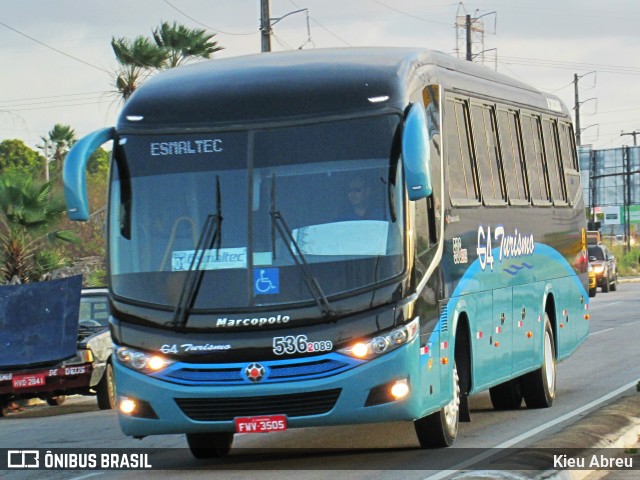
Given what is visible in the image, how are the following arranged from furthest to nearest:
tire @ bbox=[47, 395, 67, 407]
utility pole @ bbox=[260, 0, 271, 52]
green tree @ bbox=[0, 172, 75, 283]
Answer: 1. utility pole @ bbox=[260, 0, 271, 52]
2. green tree @ bbox=[0, 172, 75, 283]
3. tire @ bbox=[47, 395, 67, 407]

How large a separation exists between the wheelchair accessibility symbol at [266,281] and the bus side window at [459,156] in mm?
2459

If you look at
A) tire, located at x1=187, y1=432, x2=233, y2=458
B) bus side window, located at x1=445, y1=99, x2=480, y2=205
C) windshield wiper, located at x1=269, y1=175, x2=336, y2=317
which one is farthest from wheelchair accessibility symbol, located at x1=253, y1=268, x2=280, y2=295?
bus side window, located at x1=445, y1=99, x2=480, y2=205

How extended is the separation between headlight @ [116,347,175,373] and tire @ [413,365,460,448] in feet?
7.97

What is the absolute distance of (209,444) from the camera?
13.1 meters

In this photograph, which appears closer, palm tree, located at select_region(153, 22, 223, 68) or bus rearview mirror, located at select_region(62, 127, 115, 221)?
bus rearview mirror, located at select_region(62, 127, 115, 221)

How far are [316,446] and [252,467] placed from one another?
142 cm

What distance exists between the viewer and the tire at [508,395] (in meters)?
16.6

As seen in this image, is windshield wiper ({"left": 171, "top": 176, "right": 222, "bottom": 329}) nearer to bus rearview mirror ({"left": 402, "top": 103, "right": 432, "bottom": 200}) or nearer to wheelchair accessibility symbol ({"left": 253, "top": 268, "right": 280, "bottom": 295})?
wheelchair accessibility symbol ({"left": 253, "top": 268, "right": 280, "bottom": 295})

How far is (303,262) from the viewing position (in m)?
11.1

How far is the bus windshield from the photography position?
11.2 meters

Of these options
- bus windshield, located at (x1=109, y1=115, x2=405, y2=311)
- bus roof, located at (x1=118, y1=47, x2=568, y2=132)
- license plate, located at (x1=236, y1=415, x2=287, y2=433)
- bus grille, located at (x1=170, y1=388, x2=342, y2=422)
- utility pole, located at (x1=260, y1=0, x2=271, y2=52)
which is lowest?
license plate, located at (x1=236, y1=415, x2=287, y2=433)

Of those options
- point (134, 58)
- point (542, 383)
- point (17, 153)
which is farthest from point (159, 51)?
point (17, 153)

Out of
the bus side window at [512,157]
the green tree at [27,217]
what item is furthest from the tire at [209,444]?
the green tree at [27,217]

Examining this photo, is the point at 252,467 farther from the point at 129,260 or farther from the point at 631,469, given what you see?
the point at 631,469
